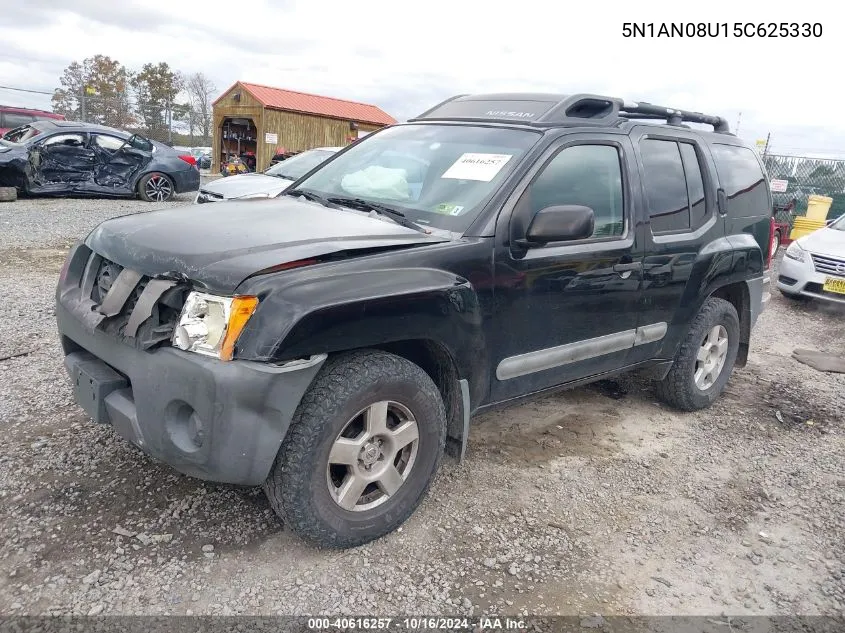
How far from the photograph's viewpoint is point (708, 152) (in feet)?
14.5

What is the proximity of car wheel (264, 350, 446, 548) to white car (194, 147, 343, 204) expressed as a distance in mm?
5748

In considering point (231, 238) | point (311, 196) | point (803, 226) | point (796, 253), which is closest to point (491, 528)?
point (231, 238)

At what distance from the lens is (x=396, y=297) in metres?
2.61

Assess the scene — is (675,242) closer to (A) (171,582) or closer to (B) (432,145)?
(B) (432,145)

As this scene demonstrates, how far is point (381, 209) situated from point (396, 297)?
833mm

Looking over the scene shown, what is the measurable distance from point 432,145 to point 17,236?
309 inches

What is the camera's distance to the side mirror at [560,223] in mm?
2980

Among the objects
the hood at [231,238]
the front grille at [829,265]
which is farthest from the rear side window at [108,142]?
the front grille at [829,265]

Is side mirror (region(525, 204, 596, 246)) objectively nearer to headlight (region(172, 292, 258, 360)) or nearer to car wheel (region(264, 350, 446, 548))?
car wheel (region(264, 350, 446, 548))

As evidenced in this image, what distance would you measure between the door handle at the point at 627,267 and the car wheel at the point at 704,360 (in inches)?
36.4

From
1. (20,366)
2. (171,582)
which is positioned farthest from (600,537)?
(20,366)

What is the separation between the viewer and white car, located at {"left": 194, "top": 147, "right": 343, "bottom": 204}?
827 centimetres

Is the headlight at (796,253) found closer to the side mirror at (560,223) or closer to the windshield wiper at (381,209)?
the side mirror at (560,223)

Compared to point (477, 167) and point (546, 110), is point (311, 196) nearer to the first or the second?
point (477, 167)
